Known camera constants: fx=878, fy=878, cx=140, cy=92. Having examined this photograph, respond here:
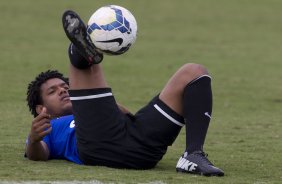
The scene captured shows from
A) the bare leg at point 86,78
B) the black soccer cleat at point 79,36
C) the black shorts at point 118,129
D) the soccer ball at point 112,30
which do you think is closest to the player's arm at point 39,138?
the black shorts at point 118,129

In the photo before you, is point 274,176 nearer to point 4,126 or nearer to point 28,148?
point 28,148

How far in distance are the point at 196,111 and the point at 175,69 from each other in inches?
557

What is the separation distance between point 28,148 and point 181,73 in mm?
1747

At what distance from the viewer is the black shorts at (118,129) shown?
840 centimetres

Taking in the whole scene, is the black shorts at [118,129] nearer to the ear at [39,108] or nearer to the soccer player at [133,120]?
the soccer player at [133,120]

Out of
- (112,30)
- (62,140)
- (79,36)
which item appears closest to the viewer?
(79,36)

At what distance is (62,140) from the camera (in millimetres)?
9070

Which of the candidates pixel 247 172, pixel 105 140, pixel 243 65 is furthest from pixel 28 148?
pixel 243 65

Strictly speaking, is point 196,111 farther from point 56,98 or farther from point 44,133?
point 56,98

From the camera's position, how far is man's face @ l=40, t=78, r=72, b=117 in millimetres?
9414

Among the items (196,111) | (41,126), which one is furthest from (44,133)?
(196,111)

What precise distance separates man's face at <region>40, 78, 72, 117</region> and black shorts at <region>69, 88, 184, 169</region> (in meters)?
0.93

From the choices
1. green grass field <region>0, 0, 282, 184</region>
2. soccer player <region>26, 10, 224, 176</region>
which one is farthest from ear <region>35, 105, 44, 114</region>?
soccer player <region>26, 10, 224, 176</region>

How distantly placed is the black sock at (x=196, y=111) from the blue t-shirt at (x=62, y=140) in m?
1.33
